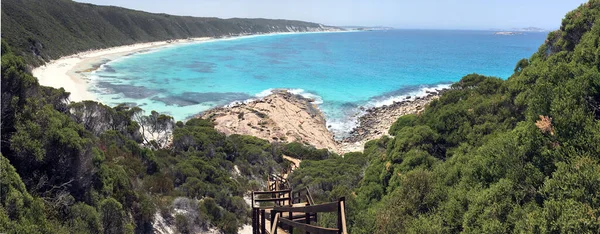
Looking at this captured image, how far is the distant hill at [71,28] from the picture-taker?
47188mm

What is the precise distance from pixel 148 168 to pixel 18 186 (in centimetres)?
727

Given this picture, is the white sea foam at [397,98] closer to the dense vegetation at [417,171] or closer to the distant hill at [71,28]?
the dense vegetation at [417,171]

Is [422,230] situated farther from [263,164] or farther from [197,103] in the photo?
[197,103]

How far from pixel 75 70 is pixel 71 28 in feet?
95.8

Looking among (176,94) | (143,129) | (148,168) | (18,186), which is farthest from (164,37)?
(18,186)

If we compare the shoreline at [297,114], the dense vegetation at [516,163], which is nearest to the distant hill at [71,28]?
the shoreline at [297,114]

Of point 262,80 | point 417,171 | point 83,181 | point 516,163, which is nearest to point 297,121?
point 262,80

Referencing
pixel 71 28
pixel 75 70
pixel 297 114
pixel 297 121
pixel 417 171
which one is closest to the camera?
pixel 417 171

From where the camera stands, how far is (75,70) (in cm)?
4547

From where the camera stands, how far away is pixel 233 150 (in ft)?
63.5

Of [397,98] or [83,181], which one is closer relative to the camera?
[83,181]

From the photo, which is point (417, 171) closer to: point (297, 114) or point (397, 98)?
point (297, 114)

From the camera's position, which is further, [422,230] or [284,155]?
[284,155]

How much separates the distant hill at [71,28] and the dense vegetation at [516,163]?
4431cm
